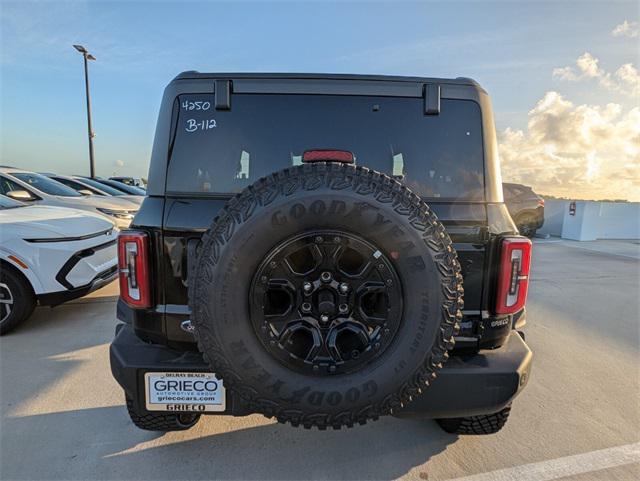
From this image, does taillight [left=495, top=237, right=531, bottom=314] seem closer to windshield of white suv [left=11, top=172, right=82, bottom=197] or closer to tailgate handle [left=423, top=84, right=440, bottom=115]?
tailgate handle [left=423, top=84, right=440, bottom=115]

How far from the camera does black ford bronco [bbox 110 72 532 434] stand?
1506 millimetres

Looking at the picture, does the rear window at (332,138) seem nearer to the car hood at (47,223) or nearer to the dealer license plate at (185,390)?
the dealer license plate at (185,390)

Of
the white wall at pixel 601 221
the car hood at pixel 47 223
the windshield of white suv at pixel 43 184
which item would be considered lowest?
the white wall at pixel 601 221

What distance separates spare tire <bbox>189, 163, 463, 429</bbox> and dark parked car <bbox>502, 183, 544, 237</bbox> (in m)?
11.5

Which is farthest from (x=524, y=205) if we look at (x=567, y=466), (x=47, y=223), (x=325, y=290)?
(x=47, y=223)

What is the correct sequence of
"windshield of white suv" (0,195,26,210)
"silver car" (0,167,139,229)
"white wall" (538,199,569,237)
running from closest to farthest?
"windshield of white suv" (0,195,26,210) → "silver car" (0,167,139,229) → "white wall" (538,199,569,237)

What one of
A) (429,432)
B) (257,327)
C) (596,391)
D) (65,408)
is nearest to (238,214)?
(257,327)

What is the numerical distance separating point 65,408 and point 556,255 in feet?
34.4

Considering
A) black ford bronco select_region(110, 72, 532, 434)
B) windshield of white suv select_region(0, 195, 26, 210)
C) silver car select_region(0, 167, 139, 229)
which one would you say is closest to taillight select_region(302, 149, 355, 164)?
black ford bronco select_region(110, 72, 532, 434)

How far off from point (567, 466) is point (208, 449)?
2066 millimetres

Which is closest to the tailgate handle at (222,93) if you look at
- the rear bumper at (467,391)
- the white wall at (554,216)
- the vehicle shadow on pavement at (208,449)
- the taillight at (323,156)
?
the taillight at (323,156)

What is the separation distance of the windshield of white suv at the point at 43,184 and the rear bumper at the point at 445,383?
657cm

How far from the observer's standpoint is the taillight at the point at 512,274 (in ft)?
5.86

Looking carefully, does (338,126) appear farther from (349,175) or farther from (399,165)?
(349,175)
